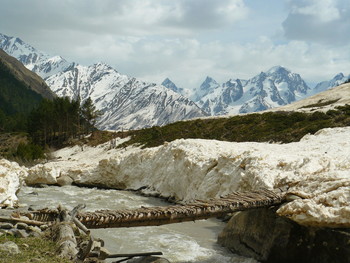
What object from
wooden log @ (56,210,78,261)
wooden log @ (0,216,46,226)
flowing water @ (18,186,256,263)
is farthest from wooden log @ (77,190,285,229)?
flowing water @ (18,186,256,263)

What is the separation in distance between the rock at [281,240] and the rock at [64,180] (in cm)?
2253

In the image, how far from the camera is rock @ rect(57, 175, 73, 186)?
3256 cm

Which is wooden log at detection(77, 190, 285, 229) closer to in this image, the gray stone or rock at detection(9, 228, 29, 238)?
the gray stone

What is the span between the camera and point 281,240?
10766 millimetres

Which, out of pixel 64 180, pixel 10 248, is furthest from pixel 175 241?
pixel 64 180

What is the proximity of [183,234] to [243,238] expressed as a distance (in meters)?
3.75

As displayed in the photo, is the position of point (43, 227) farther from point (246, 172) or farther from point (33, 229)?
point (246, 172)

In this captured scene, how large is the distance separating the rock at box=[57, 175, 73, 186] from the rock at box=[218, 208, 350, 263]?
22.5 m

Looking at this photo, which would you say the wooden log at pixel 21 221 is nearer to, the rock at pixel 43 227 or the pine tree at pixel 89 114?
the rock at pixel 43 227

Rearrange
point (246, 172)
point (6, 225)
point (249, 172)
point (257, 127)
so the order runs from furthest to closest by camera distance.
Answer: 1. point (257, 127)
2. point (246, 172)
3. point (249, 172)
4. point (6, 225)

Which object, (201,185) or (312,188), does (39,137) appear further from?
(312,188)

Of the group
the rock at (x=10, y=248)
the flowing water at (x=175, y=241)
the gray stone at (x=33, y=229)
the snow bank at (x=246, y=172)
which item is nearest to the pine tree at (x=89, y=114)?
the snow bank at (x=246, y=172)

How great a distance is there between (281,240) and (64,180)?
25.6 metres

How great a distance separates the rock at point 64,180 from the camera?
107ft
